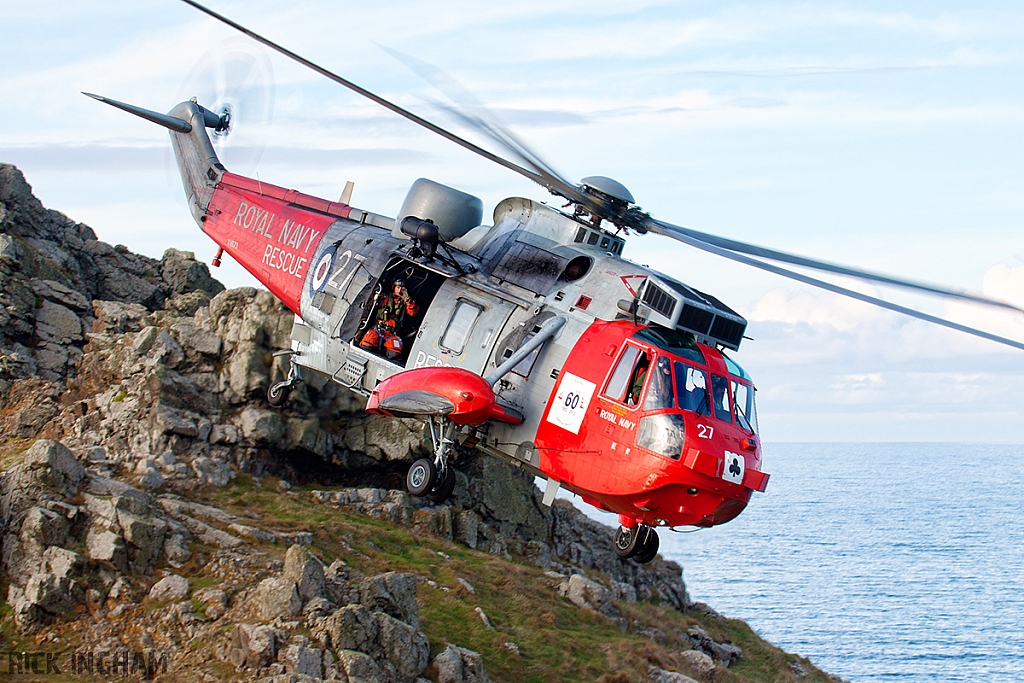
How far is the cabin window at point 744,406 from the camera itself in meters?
17.5

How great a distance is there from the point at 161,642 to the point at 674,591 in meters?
20.7

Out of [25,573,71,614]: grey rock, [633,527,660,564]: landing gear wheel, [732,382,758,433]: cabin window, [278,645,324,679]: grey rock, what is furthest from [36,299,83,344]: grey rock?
[732,382,758,433]: cabin window

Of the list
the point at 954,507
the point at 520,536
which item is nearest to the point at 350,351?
the point at 520,536

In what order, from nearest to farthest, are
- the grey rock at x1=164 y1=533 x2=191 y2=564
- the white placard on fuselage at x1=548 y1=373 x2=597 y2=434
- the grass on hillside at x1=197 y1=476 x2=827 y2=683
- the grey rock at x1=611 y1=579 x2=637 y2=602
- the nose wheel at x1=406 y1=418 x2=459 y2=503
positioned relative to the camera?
the white placard on fuselage at x1=548 y1=373 x2=597 y2=434 < the nose wheel at x1=406 y1=418 x2=459 y2=503 < the grey rock at x1=164 y1=533 x2=191 y2=564 < the grass on hillside at x1=197 y1=476 x2=827 y2=683 < the grey rock at x1=611 y1=579 x2=637 y2=602

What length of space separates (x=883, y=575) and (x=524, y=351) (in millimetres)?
77689

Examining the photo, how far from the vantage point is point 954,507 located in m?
116

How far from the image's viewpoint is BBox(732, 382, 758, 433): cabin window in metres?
17.5

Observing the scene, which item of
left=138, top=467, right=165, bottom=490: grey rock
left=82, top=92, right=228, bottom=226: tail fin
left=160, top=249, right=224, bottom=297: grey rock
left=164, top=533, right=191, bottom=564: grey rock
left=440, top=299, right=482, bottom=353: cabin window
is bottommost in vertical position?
left=164, top=533, right=191, bottom=564: grey rock

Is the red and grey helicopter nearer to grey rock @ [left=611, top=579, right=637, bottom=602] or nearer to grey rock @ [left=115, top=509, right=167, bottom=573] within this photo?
grey rock @ [left=115, top=509, right=167, bottom=573]

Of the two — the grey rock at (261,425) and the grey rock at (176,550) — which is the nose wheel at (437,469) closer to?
the grey rock at (176,550)

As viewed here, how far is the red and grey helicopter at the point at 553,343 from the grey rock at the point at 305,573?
7.39ft

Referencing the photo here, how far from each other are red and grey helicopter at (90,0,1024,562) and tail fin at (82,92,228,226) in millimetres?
6065

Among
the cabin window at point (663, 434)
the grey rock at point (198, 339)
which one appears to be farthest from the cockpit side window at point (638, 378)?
the grey rock at point (198, 339)

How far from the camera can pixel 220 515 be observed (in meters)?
21.6
